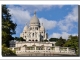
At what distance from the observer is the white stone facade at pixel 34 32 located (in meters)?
23.2

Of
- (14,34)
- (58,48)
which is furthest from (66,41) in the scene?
(14,34)

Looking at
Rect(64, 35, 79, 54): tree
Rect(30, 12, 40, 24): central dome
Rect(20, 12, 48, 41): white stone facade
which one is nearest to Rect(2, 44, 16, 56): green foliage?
Rect(20, 12, 48, 41): white stone facade

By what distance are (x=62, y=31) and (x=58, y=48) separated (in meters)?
0.60

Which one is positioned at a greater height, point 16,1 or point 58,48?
point 16,1

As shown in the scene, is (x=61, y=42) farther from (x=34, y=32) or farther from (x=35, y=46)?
(x=34, y=32)

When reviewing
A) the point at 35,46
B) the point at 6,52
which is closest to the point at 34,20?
the point at 35,46

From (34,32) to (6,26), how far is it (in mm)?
1194

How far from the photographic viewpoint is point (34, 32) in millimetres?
23844

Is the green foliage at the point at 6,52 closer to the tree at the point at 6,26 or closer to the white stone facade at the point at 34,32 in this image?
the tree at the point at 6,26

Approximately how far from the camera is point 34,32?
23844 millimetres

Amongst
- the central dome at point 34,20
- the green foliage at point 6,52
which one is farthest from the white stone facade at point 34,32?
the green foliage at point 6,52

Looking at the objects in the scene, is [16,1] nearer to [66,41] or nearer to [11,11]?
[11,11]

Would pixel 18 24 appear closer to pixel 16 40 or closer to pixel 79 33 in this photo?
pixel 16 40

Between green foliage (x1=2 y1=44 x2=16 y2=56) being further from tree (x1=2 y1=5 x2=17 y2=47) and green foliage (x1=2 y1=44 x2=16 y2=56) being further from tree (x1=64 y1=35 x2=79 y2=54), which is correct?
tree (x1=64 y1=35 x2=79 y2=54)
